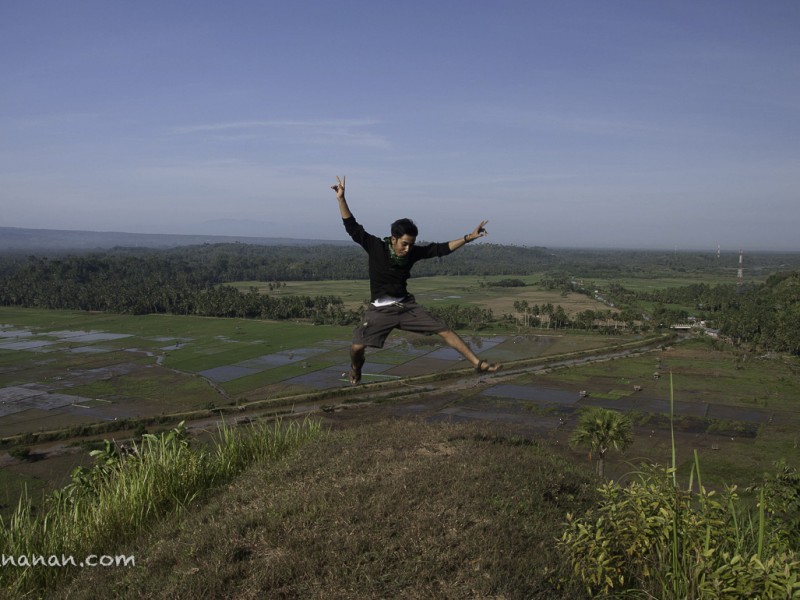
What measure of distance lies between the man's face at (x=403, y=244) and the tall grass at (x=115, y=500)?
5.70 metres

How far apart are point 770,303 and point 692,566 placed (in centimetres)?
10017

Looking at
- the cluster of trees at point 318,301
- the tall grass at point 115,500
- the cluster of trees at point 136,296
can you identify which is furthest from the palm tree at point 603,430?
the cluster of trees at point 136,296

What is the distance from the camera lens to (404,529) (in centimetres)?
710

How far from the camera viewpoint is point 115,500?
28.9ft

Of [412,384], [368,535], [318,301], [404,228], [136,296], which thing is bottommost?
[412,384]

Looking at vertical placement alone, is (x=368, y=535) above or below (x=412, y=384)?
above

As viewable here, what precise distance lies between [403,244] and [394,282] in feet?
1.92

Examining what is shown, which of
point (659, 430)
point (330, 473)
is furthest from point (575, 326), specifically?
point (330, 473)

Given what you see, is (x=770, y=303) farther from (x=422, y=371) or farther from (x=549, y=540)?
(x=549, y=540)

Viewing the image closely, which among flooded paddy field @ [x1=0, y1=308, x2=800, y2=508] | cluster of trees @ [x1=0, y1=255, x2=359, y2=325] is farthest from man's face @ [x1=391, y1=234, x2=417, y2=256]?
cluster of trees @ [x1=0, y1=255, x2=359, y2=325]

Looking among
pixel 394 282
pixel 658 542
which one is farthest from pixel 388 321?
pixel 658 542

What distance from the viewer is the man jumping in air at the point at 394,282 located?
7.41 metres

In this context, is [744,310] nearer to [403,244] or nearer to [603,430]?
[603,430]

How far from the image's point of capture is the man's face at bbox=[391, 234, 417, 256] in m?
7.31
